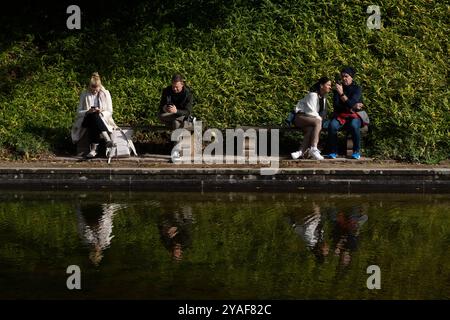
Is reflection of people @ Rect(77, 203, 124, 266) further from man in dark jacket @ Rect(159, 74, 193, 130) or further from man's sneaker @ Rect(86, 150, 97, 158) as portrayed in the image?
man in dark jacket @ Rect(159, 74, 193, 130)

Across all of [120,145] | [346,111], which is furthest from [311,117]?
[120,145]

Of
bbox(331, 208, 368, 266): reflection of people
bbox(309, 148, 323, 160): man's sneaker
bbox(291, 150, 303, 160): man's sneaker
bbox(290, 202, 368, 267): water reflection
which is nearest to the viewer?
bbox(331, 208, 368, 266): reflection of people

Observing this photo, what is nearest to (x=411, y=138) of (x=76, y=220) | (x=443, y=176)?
(x=443, y=176)

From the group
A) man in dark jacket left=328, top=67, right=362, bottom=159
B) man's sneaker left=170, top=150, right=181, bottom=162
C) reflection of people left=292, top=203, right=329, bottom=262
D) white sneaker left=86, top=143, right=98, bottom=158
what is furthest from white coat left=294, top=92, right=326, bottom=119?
reflection of people left=292, top=203, right=329, bottom=262

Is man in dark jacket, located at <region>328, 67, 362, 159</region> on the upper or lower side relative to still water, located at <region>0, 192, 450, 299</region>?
upper

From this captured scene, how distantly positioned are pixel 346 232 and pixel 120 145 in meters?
6.00

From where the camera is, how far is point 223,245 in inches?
387

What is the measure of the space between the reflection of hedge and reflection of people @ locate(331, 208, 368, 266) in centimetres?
468

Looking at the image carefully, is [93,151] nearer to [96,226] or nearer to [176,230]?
[96,226]

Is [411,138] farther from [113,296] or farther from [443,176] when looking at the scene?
[113,296]

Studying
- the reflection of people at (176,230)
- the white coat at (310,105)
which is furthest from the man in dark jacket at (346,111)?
the reflection of people at (176,230)

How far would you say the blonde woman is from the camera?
15.9 metres

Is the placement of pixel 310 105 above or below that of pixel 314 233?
above

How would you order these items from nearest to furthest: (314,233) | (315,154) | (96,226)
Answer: (314,233), (96,226), (315,154)
